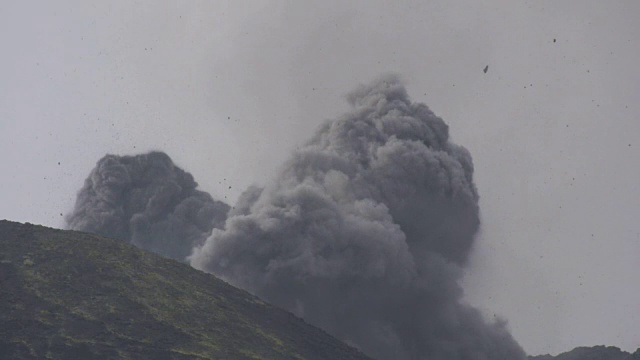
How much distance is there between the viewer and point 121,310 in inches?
2795

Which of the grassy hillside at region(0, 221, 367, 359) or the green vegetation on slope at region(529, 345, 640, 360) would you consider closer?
the grassy hillside at region(0, 221, 367, 359)

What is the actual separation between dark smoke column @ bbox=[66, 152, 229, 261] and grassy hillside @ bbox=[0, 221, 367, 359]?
54.0 metres

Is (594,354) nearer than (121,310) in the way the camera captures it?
No

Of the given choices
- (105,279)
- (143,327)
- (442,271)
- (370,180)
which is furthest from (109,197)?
(143,327)

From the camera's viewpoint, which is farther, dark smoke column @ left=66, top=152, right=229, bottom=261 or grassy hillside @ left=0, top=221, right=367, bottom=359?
dark smoke column @ left=66, top=152, right=229, bottom=261

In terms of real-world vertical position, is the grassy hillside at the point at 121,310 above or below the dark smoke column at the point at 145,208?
below

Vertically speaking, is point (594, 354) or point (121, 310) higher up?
point (594, 354)

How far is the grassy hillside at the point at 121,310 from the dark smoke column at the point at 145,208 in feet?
177

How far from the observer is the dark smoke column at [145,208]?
14212cm

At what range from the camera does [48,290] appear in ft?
233

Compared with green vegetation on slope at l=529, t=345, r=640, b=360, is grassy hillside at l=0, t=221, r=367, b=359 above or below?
below

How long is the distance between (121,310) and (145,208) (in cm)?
7643

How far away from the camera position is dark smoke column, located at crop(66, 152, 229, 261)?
466ft

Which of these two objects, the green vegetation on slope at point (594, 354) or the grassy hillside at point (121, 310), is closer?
the grassy hillside at point (121, 310)
